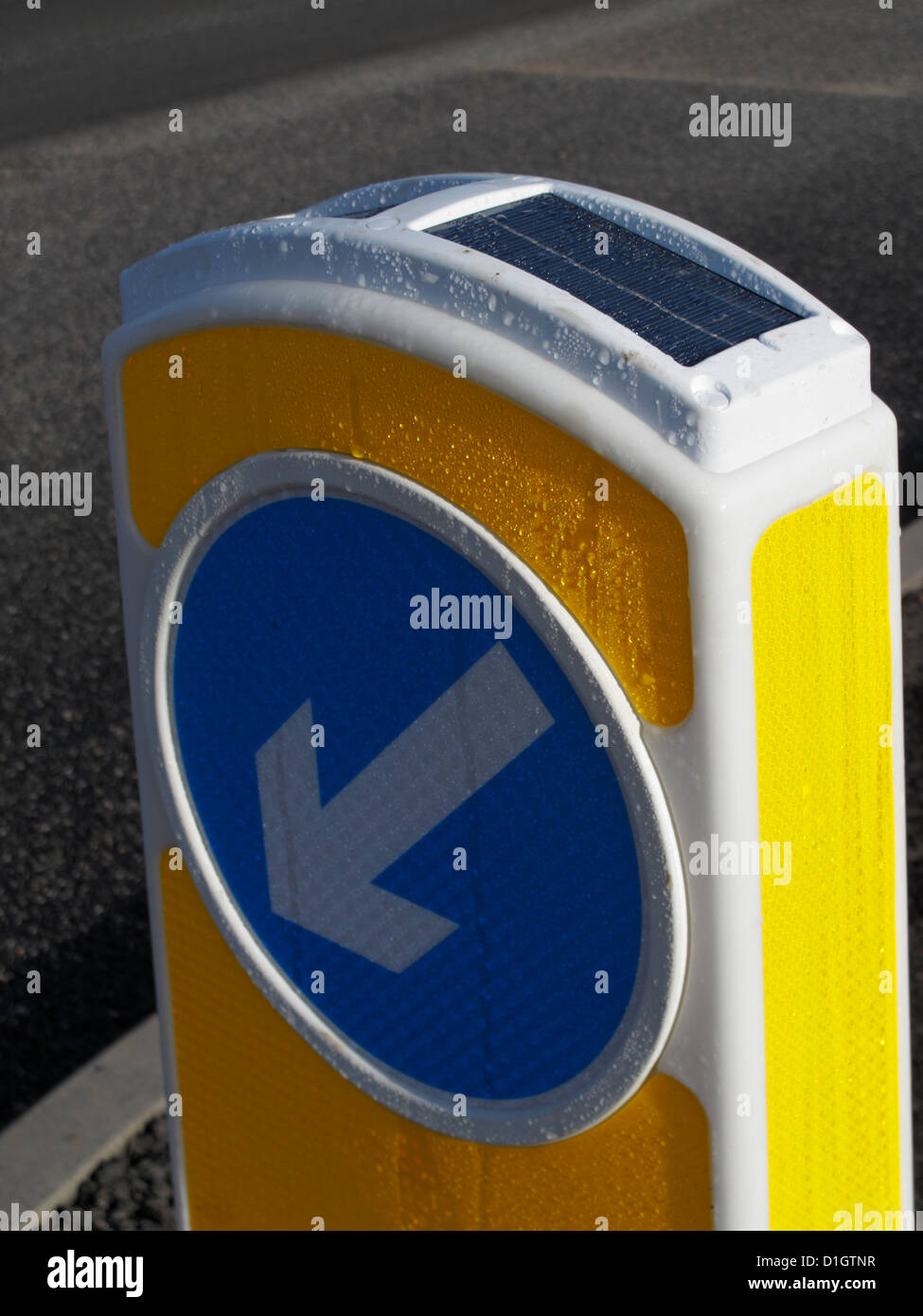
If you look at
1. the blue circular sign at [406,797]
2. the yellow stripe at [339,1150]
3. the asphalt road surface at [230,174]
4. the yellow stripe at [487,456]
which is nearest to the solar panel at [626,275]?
the yellow stripe at [487,456]

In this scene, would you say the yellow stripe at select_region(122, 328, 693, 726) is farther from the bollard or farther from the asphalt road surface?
the asphalt road surface

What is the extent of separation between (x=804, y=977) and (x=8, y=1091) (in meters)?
2.16

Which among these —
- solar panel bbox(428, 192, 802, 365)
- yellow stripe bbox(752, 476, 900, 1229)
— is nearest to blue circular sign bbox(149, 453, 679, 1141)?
yellow stripe bbox(752, 476, 900, 1229)

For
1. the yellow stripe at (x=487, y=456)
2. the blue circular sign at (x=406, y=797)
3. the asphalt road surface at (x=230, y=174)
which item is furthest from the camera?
the asphalt road surface at (x=230, y=174)

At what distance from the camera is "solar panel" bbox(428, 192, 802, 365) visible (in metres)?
1.50

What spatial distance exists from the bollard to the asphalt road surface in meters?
1.65

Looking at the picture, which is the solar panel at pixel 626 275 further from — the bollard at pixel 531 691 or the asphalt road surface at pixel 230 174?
the asphalt road surface at pixel 230 174

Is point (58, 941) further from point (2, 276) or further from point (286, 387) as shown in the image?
point (2, 276)

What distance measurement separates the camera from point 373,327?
5.15 feet

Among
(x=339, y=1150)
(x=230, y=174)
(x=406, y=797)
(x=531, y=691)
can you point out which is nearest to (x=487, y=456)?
(x=531, y=691)

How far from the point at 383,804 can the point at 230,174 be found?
25.9 ft

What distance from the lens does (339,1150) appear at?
81.0 inches

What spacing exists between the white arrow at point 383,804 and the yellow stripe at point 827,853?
0.81 ft

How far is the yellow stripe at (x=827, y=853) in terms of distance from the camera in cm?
153
